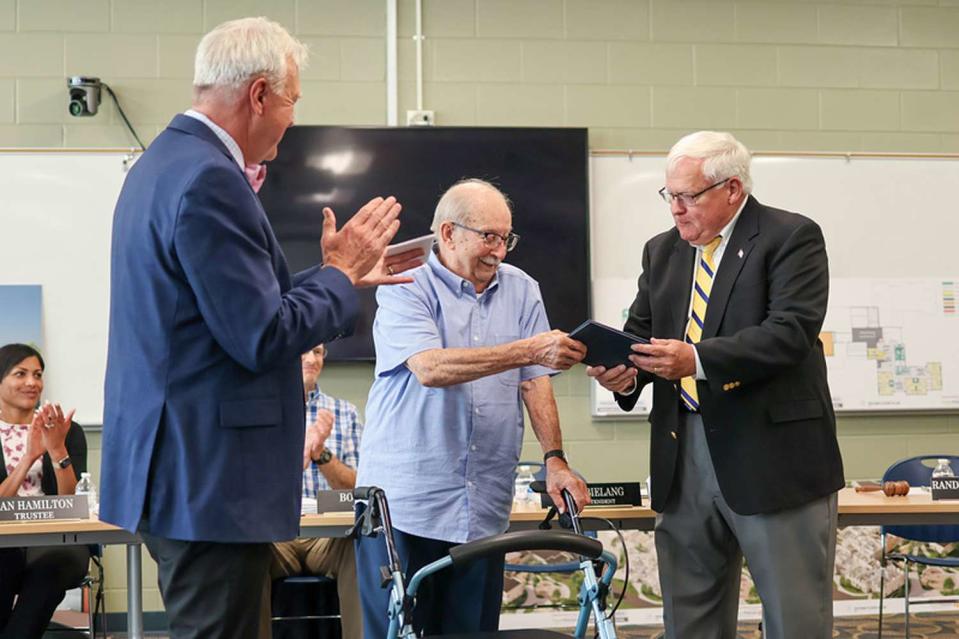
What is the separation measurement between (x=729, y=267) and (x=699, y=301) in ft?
0.41

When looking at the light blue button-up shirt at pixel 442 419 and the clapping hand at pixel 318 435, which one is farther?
the clapping hand at pixel 318 435

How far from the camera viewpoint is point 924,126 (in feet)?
19.2

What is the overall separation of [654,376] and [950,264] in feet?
11.6

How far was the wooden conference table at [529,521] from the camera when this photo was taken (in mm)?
3553

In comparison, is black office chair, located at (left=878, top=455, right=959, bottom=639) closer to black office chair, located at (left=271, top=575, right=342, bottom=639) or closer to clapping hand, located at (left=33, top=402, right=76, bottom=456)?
black office chair, located at (left=271, top=575, right=342, bottom=639)

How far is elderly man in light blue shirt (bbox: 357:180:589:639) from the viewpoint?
8.68 ft

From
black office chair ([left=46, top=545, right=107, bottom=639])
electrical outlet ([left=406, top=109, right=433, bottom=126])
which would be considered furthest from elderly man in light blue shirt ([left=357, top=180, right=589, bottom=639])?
electrical outlet ([left=406, top=109, right=433, bottom=126])

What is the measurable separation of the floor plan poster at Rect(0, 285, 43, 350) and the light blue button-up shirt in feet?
10.1

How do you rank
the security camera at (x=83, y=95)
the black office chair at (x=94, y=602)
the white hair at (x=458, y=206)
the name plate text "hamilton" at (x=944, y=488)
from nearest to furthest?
the white hair at (x=458, y=206) → the name plate text "hamilton" at (x=944, y=488) → the black office chair at (x=94, y=602) → the security camera at (x=83, y=95)

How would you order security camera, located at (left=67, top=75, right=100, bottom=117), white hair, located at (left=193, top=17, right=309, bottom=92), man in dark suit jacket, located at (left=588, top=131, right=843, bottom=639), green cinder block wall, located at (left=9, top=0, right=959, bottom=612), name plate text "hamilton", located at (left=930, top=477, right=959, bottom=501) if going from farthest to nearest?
green cinder block wall, located at (left=9, top=0, right=959, bottom=612) < security camera, located at (left=67, top=75, right=100, bottom=117) < name plate text "hamilton", located at (left=930, top=477, right=959, bottom=501) < man in dark suit jacket, located at (left=588, top=131, right=843, bottom=639) < white hair, located at (left=193, top=17, right=309, bottom=92)

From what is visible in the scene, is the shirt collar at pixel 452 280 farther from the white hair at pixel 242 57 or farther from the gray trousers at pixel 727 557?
the white hair at pixel 242 57

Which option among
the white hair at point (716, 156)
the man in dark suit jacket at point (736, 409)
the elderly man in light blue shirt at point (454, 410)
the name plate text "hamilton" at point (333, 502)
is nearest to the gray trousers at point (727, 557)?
the man in dark suit jacket at point (736, 409)

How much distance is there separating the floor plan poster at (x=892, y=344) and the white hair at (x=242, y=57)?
4351 mm

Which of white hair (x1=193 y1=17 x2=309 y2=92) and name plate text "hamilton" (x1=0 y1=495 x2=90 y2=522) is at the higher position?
white hair (x1=193 y1=17 x2=309 y2=92)
